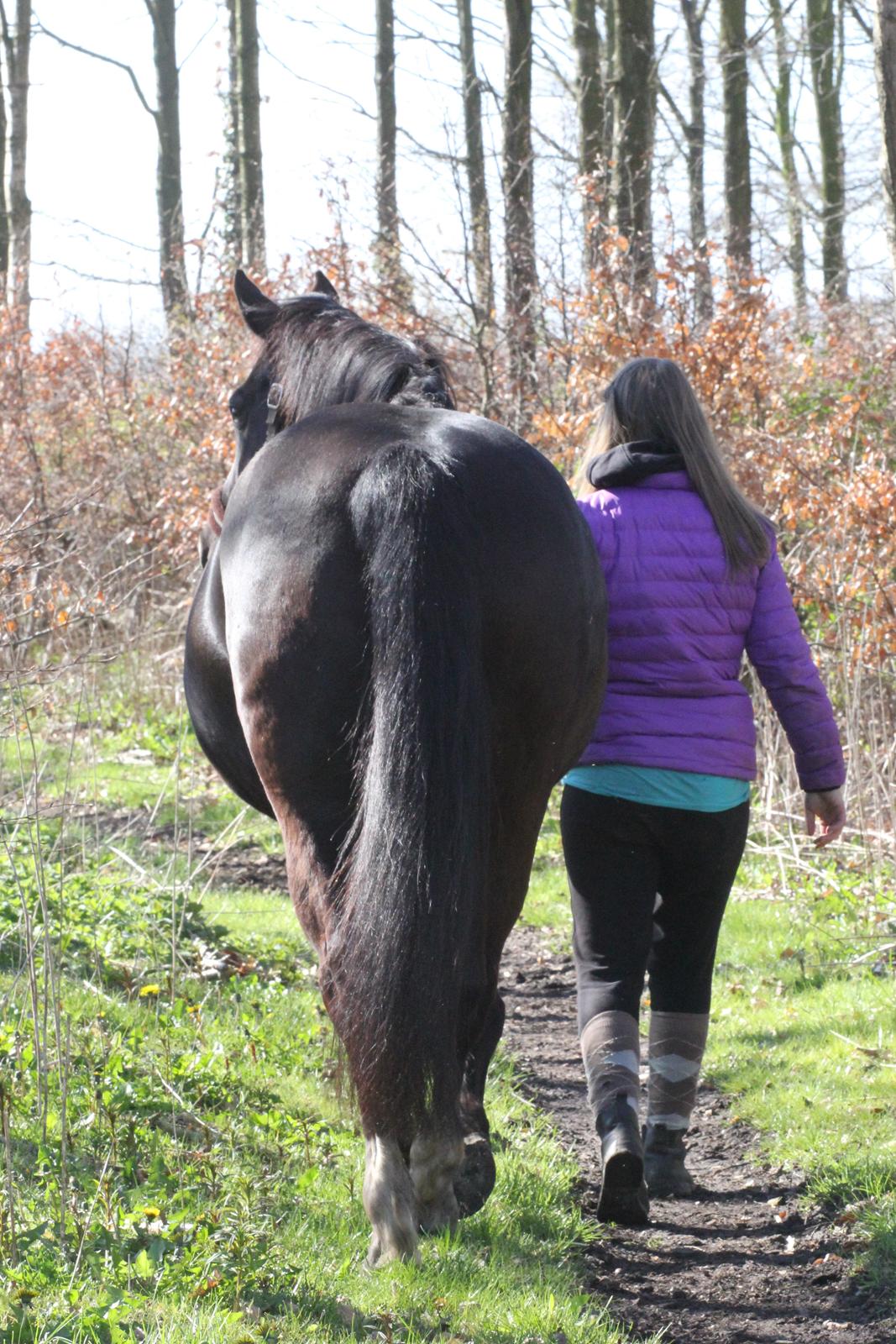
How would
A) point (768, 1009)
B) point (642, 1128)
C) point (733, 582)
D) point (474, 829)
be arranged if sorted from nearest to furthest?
point (474, 829)
point (733, 582)
point (642, 1128)
point (768, 1009)

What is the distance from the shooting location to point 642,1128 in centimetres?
404

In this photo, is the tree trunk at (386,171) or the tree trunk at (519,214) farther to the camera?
the tree trunk at (386,171)

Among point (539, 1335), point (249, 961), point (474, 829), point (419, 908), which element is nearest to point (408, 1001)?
point (419, 908)

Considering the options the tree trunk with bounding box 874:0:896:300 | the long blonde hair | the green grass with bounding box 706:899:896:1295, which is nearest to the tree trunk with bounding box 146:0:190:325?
the tree trunk with bounding box 874:0:896:300

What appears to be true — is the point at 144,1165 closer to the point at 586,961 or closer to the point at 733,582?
the point at 586,961

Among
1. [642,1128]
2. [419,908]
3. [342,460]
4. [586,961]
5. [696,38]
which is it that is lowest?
[642,1128]

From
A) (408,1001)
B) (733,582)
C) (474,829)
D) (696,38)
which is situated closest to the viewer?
(408,1001)

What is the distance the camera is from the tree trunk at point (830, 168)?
20031mm

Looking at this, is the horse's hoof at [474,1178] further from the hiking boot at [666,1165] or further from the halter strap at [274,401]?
the halter strap at [274,401]

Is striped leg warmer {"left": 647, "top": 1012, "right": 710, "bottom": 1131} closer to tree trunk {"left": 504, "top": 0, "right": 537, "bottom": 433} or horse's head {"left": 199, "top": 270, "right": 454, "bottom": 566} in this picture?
horse's head {"left": 199, "top": 270, "right": 454, "bottom": 566}

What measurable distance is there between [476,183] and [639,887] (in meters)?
10.4

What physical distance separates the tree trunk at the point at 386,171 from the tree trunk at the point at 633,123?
5.40 feet

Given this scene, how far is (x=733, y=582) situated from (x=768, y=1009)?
2293mm

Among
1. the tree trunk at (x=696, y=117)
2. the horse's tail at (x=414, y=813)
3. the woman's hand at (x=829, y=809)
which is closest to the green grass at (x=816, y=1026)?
the woman's hand at (x=829, y=809)
